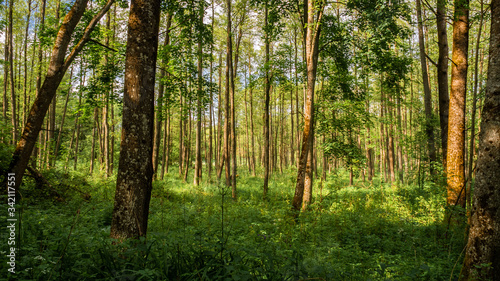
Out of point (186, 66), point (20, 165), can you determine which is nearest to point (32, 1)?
point (186, 66)

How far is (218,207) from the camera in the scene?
30.0 feet

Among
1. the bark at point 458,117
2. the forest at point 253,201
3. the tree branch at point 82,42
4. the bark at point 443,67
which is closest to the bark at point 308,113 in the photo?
the forest at point 253,201

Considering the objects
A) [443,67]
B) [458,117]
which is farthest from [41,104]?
[443,67]

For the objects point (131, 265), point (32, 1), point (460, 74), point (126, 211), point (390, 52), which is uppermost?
point (32, 1)

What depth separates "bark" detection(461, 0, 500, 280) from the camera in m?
2.98

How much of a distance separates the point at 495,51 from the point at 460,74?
12.0 ft

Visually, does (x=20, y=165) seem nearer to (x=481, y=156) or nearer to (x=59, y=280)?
(x=59, y=280)

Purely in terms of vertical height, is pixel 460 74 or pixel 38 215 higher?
pixel 460 74

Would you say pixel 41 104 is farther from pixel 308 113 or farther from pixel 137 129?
pixel 308 113

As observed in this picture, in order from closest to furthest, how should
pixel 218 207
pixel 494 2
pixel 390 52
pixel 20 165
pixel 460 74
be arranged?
1. pixel 494 2
2. pixel 20 165
3. pixel 460 74
4. pixel 390 52
5. pixel 218 207

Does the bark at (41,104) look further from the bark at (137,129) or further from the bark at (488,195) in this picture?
the bark at (488,195)

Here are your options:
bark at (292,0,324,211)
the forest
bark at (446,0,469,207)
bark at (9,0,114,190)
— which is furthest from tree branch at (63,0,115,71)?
bark at (446,0,469,207)

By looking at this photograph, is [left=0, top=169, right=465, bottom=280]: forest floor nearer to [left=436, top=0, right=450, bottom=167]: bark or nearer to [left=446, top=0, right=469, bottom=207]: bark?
[left=446, top=0, right=469, bottom=207]: bark

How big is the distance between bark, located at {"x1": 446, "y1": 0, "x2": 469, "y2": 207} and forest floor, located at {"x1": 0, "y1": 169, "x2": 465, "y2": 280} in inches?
35.2
